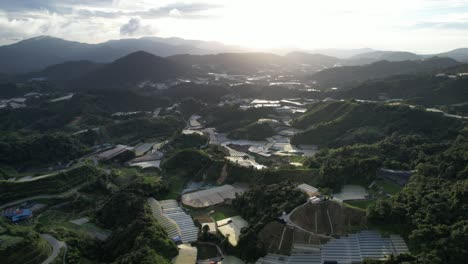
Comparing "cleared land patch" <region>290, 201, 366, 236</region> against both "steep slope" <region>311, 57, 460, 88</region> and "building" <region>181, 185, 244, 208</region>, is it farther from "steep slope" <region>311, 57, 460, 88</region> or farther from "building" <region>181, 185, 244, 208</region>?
"steep slope" <region>311, 57, 460, 88</region>

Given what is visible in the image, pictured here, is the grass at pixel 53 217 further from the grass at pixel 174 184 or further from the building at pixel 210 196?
the building at pixel 210 196

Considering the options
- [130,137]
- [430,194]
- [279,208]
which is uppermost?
[430,194]

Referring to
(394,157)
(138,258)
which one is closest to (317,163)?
(394,157)

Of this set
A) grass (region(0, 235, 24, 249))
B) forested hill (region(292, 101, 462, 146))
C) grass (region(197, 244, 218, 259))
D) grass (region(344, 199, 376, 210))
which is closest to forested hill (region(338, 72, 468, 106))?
forested hill (region(292, 101, 462, 146))

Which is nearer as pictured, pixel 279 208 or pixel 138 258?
pixel 138 258

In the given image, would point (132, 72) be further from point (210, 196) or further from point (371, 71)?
point (210, 196)

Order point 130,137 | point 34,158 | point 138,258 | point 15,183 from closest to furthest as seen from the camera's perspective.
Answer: point 138,258 < point 15,183 < point 34,158 < point 130,137

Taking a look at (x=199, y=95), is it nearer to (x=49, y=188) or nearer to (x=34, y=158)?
(x=34, y=158)
